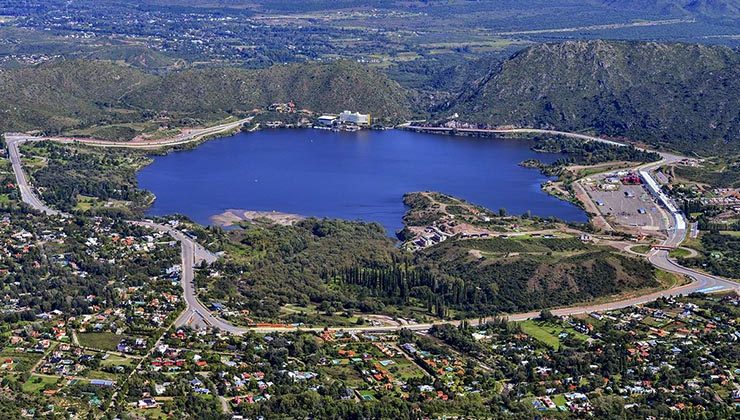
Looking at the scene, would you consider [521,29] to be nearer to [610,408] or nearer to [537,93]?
[537,93]

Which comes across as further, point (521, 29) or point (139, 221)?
point (521, 29)

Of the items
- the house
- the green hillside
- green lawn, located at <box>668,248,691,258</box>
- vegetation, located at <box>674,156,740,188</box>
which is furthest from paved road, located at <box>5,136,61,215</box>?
vegetation, located at <box>674,156,740,188</box>

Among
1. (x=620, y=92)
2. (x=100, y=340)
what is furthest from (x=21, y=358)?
(x=620, y=92)

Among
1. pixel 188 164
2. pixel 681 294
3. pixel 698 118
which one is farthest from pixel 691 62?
pixel 681 294

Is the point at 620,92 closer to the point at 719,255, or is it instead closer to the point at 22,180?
the point at 719,255

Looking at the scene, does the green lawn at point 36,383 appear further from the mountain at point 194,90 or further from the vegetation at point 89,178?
the mountain at point 194,90

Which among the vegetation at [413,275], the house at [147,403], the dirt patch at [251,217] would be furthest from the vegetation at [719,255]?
the house at [147,403]
